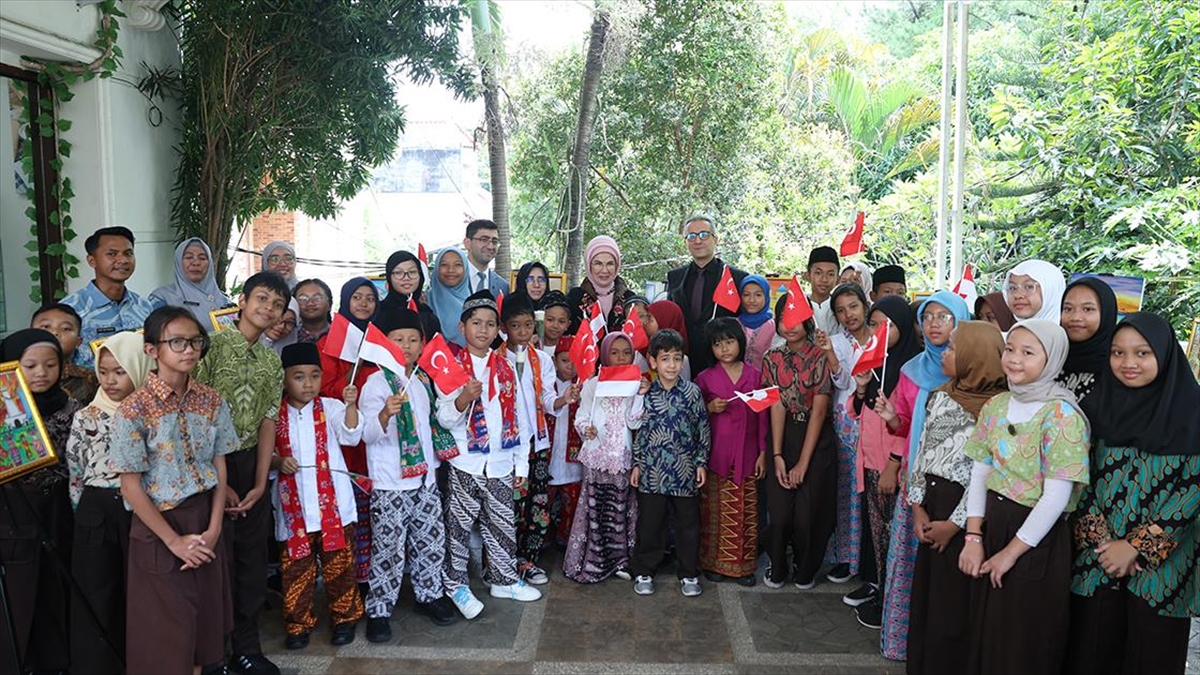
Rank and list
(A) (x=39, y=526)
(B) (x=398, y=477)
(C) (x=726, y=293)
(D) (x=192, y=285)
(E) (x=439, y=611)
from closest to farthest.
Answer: (A) (x=39, y=526), (B) (x=398, y=477), (E) (x=439, y=611), (D) (x=192, y=285), (C) (x=726, y=293)

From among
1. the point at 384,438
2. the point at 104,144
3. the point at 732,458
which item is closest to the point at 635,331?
the point at 732,458

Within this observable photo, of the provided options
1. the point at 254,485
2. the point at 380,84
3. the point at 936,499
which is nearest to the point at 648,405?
the point at 936,499

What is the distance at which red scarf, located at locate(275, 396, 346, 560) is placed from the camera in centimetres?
354

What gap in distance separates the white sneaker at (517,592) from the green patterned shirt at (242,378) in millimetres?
1504

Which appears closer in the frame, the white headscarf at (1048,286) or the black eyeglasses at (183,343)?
the black eyeglasses at (183,343)

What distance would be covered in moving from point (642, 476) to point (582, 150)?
234 inches

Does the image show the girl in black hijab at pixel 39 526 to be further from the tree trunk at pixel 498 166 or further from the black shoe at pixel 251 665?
the tree trunk at pixel 498 166

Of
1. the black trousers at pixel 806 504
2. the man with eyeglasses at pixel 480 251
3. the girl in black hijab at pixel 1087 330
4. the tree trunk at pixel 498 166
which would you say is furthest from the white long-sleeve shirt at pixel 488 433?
the tree trunk at pixel 498 166

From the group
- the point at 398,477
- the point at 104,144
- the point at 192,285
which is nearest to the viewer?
the point at 398,477

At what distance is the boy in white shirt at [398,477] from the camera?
3.74 metres

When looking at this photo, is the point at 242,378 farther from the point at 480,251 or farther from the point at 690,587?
the point at 690,587

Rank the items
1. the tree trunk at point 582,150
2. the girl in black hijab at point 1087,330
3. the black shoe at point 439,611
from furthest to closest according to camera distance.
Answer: the tree trunk at point 582,150 → the black shoe at point 439,611 → the girl in black hijab at point 1087,330

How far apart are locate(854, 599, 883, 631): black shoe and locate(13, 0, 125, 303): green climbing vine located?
493 cm

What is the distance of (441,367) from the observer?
12.2ft
